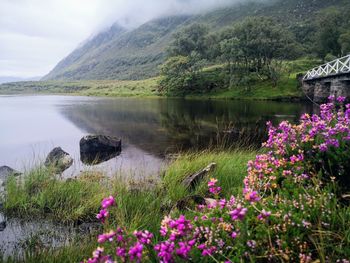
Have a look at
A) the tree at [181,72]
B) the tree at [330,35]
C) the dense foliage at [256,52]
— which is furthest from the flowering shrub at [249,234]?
the tree at [330,35]

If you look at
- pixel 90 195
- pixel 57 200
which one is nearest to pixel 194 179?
pixel 90 195

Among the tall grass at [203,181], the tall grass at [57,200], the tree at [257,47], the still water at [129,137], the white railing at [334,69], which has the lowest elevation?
the still water at [129,137]

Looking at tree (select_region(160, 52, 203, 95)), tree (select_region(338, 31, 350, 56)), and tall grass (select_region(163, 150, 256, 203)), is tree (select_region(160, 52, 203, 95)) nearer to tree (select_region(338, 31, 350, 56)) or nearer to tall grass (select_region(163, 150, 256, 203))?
tree (select_region(338, 31, 350, 56))

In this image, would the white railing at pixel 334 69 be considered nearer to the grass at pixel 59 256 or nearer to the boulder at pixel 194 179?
the boulder at pixel 194 179

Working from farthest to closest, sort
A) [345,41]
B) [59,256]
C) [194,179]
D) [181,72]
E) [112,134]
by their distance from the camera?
[181,72]
[345,41]
[112,134]
[194,179]
[59,256]

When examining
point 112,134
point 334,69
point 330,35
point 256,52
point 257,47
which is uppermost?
point 330,35

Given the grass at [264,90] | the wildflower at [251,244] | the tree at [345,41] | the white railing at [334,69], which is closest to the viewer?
the wildflower at [251,244]

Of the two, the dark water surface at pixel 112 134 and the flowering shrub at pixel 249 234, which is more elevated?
the flowering shrub at pixel 249 234

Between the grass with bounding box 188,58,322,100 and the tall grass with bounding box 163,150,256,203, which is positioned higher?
the grass with bounding box 188,58,322,100

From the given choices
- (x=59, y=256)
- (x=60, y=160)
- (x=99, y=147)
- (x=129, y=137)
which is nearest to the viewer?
(x=59, y=256)

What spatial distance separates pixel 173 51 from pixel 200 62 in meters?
15.9

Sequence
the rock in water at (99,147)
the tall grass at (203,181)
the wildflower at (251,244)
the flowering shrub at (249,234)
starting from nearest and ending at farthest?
the flowering shrub at (249,234) < the wildflower at (251,244) < the tall grass at (203,181) < the rock in water at (99,147)

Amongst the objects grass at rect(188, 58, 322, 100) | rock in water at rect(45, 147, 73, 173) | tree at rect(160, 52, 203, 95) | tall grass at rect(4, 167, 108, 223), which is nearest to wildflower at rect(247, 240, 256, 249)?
tall grass at rect(4, 167, 108, 223)

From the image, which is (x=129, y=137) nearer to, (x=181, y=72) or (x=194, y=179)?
(x=194, y=179)
